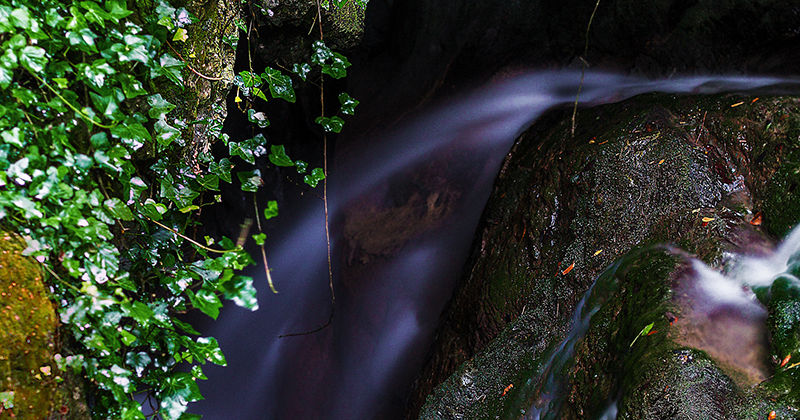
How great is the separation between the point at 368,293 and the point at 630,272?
91.2 inches

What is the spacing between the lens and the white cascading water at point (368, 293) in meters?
3.64

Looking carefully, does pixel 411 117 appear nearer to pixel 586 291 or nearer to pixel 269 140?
pixel 269 140

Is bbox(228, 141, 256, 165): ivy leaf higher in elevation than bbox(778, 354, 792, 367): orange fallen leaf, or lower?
higher

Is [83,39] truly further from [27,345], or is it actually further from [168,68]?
→ [27,345]

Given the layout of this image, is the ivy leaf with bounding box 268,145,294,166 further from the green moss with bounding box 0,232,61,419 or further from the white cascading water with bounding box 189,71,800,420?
the white cascading water with bounding box 189,71,800,420

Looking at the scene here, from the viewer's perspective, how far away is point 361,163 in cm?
417

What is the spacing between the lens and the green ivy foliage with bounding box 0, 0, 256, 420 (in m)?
1.32

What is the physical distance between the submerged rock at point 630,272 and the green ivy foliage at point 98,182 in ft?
5.34

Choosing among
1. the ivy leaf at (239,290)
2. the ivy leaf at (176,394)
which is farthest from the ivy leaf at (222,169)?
the ivy leaf at (176,394)

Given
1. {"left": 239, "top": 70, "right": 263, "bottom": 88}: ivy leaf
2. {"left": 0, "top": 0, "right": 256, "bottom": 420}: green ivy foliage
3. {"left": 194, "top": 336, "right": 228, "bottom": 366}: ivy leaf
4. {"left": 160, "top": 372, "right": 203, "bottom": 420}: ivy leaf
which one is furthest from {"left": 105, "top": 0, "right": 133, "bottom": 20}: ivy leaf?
{"left": 160, "top": 372, "right": 203, "bottom": 420}: ivy leaf

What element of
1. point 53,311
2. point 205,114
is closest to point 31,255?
point 53,311

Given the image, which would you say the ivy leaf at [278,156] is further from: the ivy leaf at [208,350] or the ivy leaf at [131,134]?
the ivy leaf at [208,350]

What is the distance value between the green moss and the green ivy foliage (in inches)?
1.7

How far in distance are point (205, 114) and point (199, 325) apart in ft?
8.75
